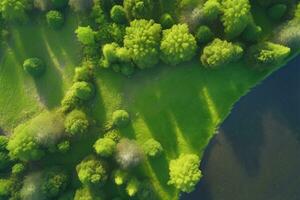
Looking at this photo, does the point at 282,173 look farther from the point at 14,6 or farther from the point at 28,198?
the point at 14,6

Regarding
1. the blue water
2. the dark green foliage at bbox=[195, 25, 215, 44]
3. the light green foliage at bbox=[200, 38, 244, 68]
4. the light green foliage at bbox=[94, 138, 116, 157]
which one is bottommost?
the blue water

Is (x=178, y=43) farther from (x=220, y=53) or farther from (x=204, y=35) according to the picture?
(x=220, y=53)

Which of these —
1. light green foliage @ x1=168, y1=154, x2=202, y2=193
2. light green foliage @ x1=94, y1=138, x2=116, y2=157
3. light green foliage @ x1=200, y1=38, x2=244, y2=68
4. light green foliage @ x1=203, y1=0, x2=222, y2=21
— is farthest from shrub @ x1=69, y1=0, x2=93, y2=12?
light green foliage @ x1=168, y1=154, x2=202, y2=193

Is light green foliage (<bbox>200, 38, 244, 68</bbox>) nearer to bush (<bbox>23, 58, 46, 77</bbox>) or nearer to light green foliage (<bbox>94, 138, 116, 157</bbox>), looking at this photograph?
light green foliage (<bbox>94, 138, 116, 157</bbox>)

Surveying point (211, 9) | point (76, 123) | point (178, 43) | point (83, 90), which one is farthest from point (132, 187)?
point (211, 9)

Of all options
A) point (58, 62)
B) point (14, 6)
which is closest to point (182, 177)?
point (58, 62)

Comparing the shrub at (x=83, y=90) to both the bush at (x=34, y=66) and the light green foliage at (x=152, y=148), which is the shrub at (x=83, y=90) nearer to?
the bush at (x=34, y=66)

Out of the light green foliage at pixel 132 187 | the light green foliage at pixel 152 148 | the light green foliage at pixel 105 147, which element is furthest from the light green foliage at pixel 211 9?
the light green foliage at pixel 132 187
